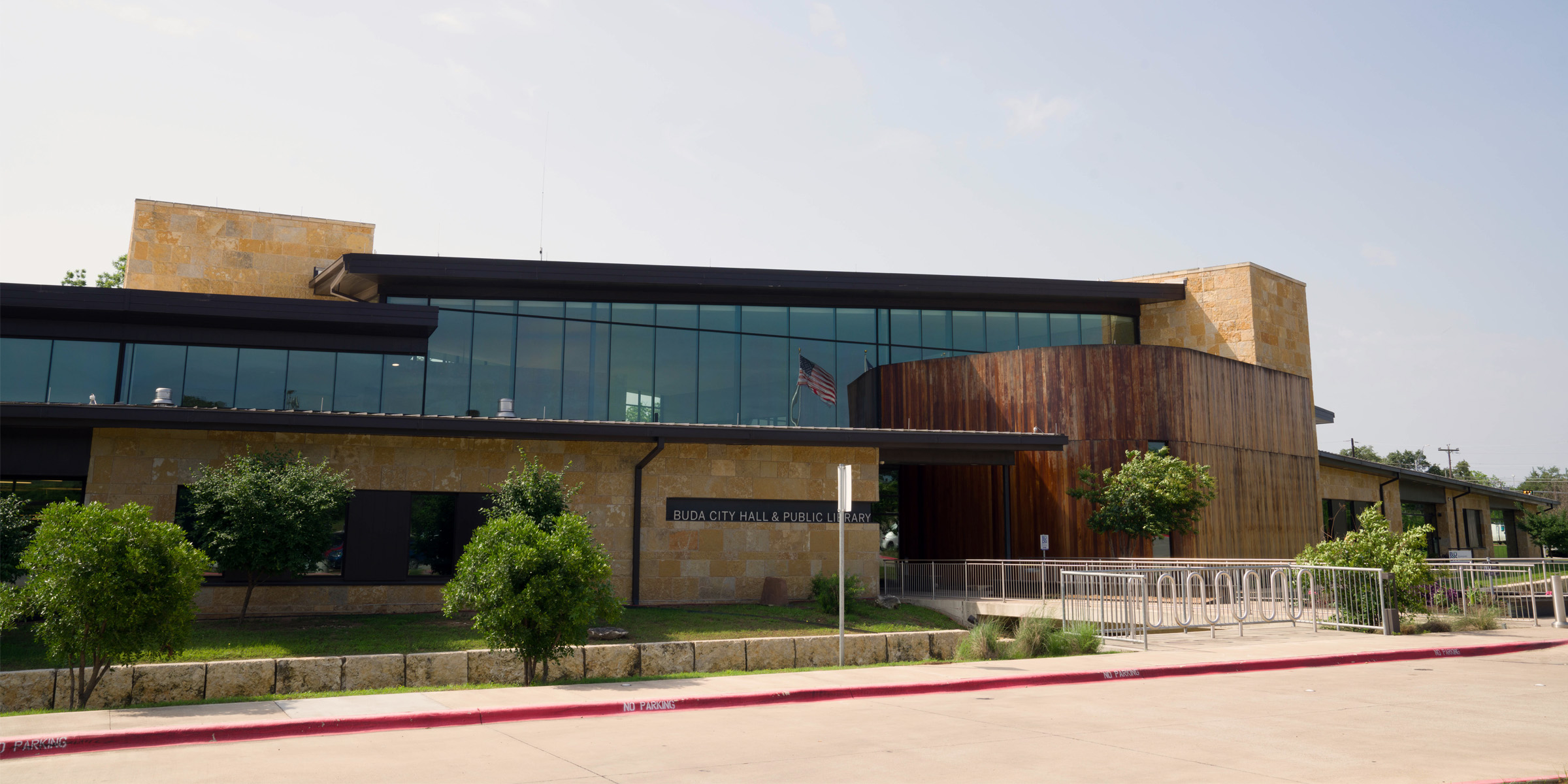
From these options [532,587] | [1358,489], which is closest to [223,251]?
[532,587]

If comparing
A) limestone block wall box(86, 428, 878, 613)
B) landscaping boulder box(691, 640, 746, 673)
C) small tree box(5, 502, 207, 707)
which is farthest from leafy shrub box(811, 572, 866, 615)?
small tree box(5, 502, 207, 707)

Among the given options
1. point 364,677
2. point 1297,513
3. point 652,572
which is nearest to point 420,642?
point 364,677

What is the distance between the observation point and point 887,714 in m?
11.0

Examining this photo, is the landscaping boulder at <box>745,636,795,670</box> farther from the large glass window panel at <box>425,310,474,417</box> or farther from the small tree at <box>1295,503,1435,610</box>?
the large glass window panel at <box>425,310,474,417</box>

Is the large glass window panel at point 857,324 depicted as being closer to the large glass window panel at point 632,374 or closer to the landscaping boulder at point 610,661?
the large glass window panel at point 632,374

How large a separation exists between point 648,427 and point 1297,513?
22.7m

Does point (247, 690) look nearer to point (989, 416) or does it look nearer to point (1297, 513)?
point (989, 416)

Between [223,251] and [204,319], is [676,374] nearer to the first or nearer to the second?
[204,319]

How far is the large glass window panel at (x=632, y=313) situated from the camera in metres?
31.5

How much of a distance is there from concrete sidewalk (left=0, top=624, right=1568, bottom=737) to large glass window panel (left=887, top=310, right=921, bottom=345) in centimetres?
1751

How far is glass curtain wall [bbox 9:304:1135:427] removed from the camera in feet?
81.4

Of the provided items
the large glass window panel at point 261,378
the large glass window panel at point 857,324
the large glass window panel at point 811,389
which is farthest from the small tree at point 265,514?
the large glass window panel at point 857,324

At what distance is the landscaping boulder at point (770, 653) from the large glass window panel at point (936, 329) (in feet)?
69.5

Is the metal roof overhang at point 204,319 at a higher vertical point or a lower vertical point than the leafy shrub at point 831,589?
higher
